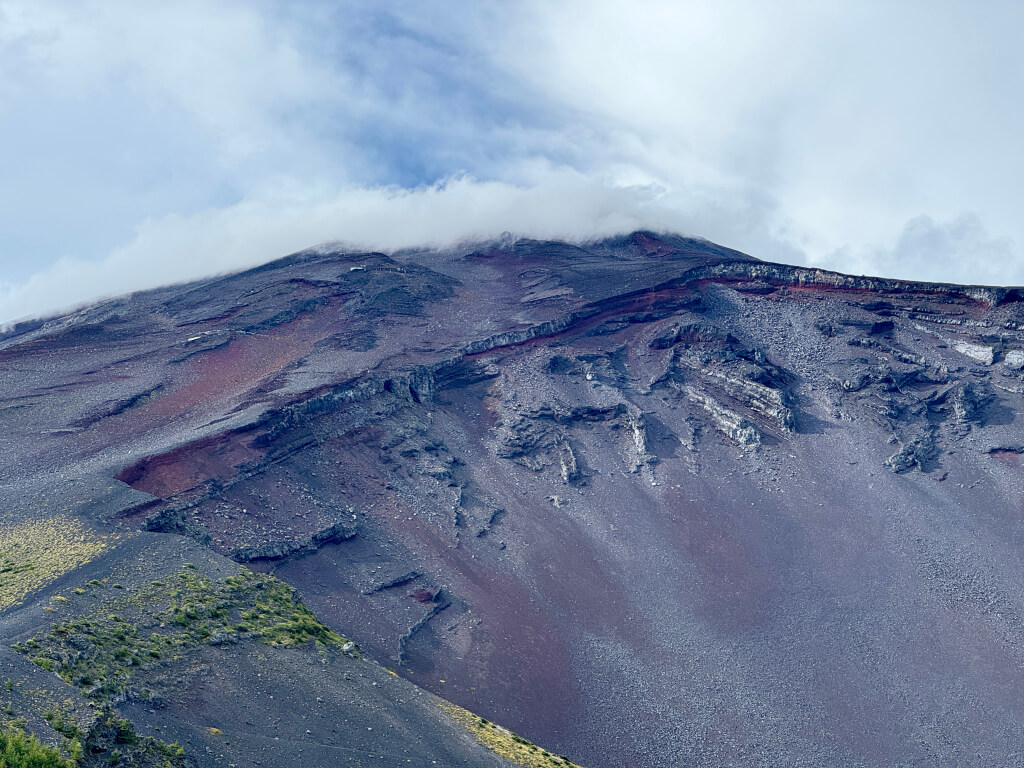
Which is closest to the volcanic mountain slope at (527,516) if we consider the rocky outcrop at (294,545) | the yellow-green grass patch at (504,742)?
the rocky outcrop at (294,545)

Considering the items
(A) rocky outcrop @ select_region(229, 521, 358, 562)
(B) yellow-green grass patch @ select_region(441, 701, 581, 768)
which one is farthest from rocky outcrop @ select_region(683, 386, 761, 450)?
(B) yellow-green grass patch @ select_region(441, 701, 581, 768)

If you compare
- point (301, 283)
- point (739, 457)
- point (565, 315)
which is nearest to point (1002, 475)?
point (739, 457)

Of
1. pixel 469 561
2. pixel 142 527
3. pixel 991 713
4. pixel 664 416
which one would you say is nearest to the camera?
pixel 142 527

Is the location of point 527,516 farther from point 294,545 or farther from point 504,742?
point 504,742

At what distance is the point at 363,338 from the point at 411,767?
35300 millimetres

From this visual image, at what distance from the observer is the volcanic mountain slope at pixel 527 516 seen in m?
21.9

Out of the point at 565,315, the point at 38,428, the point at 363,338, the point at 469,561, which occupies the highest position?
the point at 565,315

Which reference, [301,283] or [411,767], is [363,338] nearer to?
[301,283]

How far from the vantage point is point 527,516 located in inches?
1558

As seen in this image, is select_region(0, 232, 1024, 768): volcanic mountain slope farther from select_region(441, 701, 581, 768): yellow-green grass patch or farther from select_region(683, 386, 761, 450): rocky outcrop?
select_region(441, 701, 581, 768): yellow-green grass patch

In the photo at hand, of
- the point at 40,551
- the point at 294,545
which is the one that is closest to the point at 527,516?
the point at 294,545

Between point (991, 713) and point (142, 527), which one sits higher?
point (142, 527)

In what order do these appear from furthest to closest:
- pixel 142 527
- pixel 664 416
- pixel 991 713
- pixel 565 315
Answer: pixel 565 315 → pixel 664 416 → pixel 991 713 → pixel 142 527

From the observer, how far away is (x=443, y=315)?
55.4 metres
